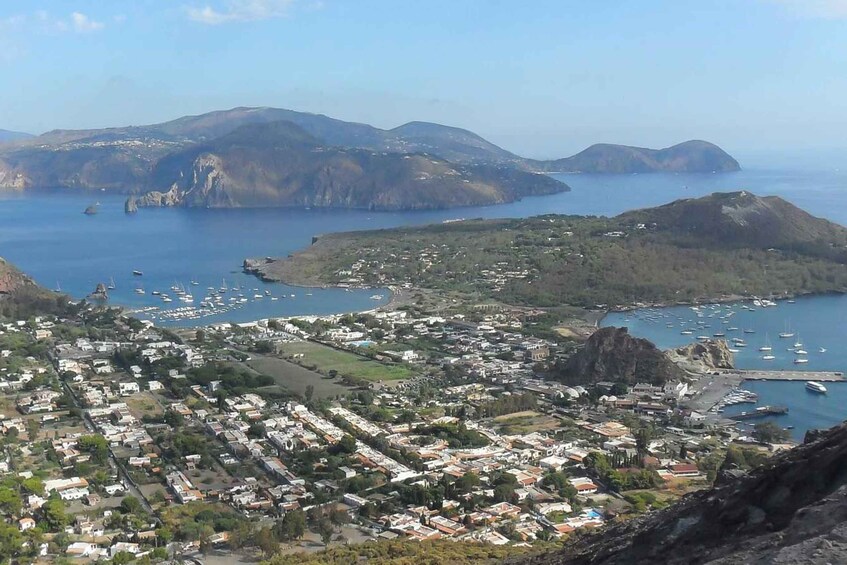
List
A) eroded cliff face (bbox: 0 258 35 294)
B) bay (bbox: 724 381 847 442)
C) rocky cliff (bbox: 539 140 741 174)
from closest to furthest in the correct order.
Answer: bay (bbox: 724 381 847 442)
eroded cliff face (bbox: 0 258 35 294)
rocky cliff (bbox: 539 140 741 174)

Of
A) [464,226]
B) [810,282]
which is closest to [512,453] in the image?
[810,282]

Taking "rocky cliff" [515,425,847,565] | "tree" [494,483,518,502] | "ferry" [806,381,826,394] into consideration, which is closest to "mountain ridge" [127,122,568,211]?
"ferry" [806,381,826,394]

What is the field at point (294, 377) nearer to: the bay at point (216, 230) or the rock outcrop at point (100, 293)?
the bay at point (216, 230)

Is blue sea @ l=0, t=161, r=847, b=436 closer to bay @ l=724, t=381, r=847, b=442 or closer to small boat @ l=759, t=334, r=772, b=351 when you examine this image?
bay @ l=724, t=381, r=847, b=442

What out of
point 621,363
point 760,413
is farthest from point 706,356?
point 760,413

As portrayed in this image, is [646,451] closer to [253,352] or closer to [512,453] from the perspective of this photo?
[512,453]

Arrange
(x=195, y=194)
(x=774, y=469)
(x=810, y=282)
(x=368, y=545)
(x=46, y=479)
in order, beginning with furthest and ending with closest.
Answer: (x=195, y=194) < (x=810, y=282) < (x=46, y=479) < (x=368, y=545) < (x=774, y=469)

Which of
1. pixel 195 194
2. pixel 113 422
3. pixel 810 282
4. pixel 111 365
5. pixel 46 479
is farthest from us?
pixel 195 194
